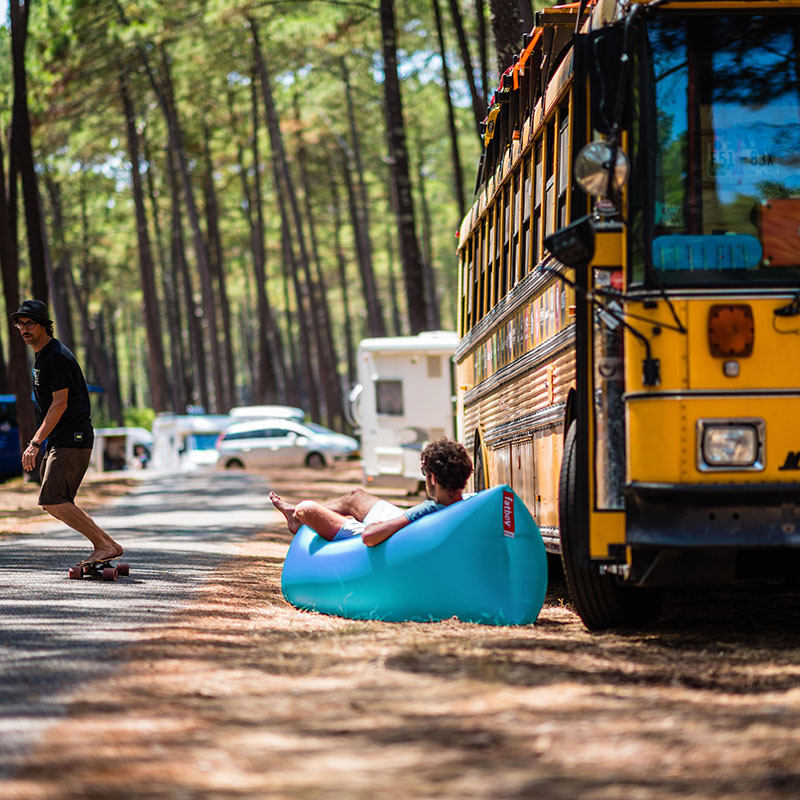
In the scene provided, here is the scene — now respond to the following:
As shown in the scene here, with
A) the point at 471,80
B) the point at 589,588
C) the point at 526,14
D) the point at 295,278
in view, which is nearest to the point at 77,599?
the point at 589,588

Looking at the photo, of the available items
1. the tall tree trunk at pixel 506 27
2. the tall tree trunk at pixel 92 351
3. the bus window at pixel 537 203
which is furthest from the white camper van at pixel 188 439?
the bus window at pixel 537 203

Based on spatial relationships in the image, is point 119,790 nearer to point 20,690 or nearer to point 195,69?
point 20,690

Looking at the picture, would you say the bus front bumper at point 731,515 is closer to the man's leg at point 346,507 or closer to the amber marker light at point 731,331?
the amber marker light at point 731,331

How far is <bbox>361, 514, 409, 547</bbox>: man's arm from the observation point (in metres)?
8.20

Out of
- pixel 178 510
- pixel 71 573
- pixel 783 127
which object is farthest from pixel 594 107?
pixel 178 510

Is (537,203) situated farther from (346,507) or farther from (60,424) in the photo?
(60,424)

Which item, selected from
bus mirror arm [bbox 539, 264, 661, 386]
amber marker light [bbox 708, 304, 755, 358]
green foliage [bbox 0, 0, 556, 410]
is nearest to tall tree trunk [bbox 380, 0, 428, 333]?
green foliage [bbox 0, 0, 556, 410]

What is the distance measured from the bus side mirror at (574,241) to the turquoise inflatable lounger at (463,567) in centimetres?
154

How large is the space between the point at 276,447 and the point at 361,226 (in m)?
11.0

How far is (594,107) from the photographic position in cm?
691

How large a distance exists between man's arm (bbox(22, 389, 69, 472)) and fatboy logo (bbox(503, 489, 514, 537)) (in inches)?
155

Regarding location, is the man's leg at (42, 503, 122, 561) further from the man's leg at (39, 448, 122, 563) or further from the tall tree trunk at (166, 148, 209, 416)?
the tall tree trunk at (166, 148, 209, 416)

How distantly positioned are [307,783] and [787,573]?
3.84 meters

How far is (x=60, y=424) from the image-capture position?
10500 mm
